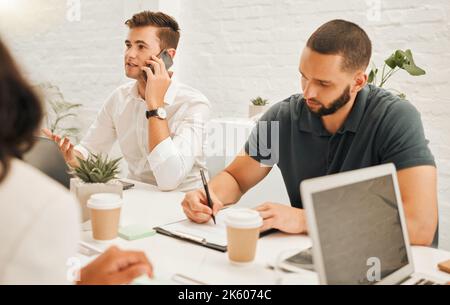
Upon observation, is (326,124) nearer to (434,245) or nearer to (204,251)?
(434,245)

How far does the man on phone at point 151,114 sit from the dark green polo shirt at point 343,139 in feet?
1.15

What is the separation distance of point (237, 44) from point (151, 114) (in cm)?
116

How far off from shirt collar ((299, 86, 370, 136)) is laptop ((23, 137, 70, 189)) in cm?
80

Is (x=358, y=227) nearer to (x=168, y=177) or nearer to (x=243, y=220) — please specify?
(x=243, y=220)

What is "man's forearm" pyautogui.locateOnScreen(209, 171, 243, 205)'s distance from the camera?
153 centimetres

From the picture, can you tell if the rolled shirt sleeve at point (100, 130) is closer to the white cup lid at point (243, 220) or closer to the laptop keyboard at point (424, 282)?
the white cup lid at point (243, 220)

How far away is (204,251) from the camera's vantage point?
104 centimetres

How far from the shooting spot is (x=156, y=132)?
5.86 ft

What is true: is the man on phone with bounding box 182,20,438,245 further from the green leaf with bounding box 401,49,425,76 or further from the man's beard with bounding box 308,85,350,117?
the green leaf with bounding box 401,49,425,76

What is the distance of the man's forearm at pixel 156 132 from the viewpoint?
1.78m

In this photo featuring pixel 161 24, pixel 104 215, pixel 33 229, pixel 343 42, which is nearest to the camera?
pixel 33 229

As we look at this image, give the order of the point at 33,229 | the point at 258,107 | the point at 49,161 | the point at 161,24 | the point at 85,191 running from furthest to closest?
1. the point at 258,107
2. the point at 161,24
3. the point at 49,161
4. the point at 85,191
5. the point at 33,229

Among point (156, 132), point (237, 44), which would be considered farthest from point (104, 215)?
point (237, 44)
